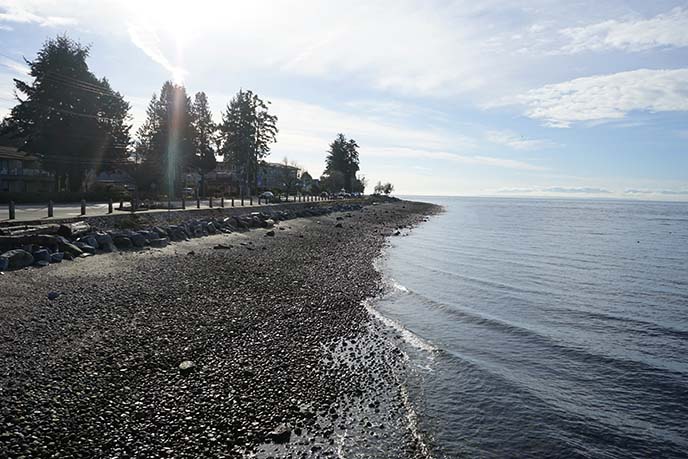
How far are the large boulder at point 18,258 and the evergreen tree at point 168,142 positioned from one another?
34.3 meters

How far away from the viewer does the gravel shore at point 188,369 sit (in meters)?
6.05

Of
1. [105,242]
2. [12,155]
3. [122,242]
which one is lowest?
[122,242]

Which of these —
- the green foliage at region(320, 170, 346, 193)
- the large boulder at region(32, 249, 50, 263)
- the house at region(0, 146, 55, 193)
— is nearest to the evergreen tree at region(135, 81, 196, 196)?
the house at region(0, 146, 55, 193)

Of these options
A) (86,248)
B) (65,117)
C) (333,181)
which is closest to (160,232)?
(86,248)

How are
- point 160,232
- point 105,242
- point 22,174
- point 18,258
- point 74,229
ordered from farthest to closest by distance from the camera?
point 22,174, point 160,232, point 74,229, point 105,242, point 18,258

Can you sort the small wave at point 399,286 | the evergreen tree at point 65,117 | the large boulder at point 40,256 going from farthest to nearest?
the evergreen tree at point 65,117
the small wave at point 399,286
the large boulder at point 40,256

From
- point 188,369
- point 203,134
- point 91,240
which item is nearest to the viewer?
point 188,369

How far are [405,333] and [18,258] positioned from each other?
42.1 ft

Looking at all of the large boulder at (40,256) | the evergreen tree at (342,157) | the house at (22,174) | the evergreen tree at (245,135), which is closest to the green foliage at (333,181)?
the evergreen tree at (342,157)

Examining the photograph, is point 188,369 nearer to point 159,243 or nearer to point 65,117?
point 159,243

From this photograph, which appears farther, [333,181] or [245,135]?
[333,181]

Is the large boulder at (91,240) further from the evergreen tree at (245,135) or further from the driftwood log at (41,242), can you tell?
the evergreen tree at (245,135)

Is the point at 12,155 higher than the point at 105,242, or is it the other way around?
the point at 12,155

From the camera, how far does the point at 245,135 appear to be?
69.6 meters
